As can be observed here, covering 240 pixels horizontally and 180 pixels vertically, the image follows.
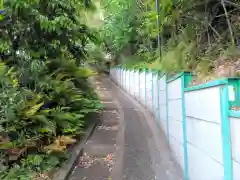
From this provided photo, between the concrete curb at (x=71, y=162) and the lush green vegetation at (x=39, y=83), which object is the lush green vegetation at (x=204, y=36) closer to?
the lush green vegetation at (x=39, y=83)

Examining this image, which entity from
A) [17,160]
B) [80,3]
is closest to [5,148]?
[17,160]

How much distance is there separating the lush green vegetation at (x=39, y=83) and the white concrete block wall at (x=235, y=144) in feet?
9.92

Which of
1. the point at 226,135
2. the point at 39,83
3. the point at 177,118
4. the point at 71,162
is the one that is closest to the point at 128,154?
the point at 71,162

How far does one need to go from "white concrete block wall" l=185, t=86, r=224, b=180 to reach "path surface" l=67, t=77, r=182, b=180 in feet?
3.40

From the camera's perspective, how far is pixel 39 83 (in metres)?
5.55

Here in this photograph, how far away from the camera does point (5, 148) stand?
4.29m

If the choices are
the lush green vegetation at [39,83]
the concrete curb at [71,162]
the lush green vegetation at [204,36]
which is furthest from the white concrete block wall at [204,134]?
the lush green vegetation at [39,83]

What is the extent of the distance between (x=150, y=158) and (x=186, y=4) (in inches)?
125

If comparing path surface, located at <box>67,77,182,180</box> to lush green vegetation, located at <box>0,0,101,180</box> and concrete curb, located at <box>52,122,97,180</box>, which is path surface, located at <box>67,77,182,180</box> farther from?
lush green vegetation, located at <box>0,0,101,180</box>

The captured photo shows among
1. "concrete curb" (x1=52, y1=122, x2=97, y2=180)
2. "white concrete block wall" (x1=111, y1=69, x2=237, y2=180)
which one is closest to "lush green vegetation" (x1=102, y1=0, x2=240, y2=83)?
"white concrete block wall" (x1=111, y1=69, x2=237, y2=180)

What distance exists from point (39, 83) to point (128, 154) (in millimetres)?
2199

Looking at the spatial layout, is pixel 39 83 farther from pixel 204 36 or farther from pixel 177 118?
pixel 204 36

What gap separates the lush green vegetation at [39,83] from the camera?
4.48 m

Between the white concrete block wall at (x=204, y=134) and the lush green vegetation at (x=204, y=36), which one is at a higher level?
the lush green vegetation at (x=204, y=36)
